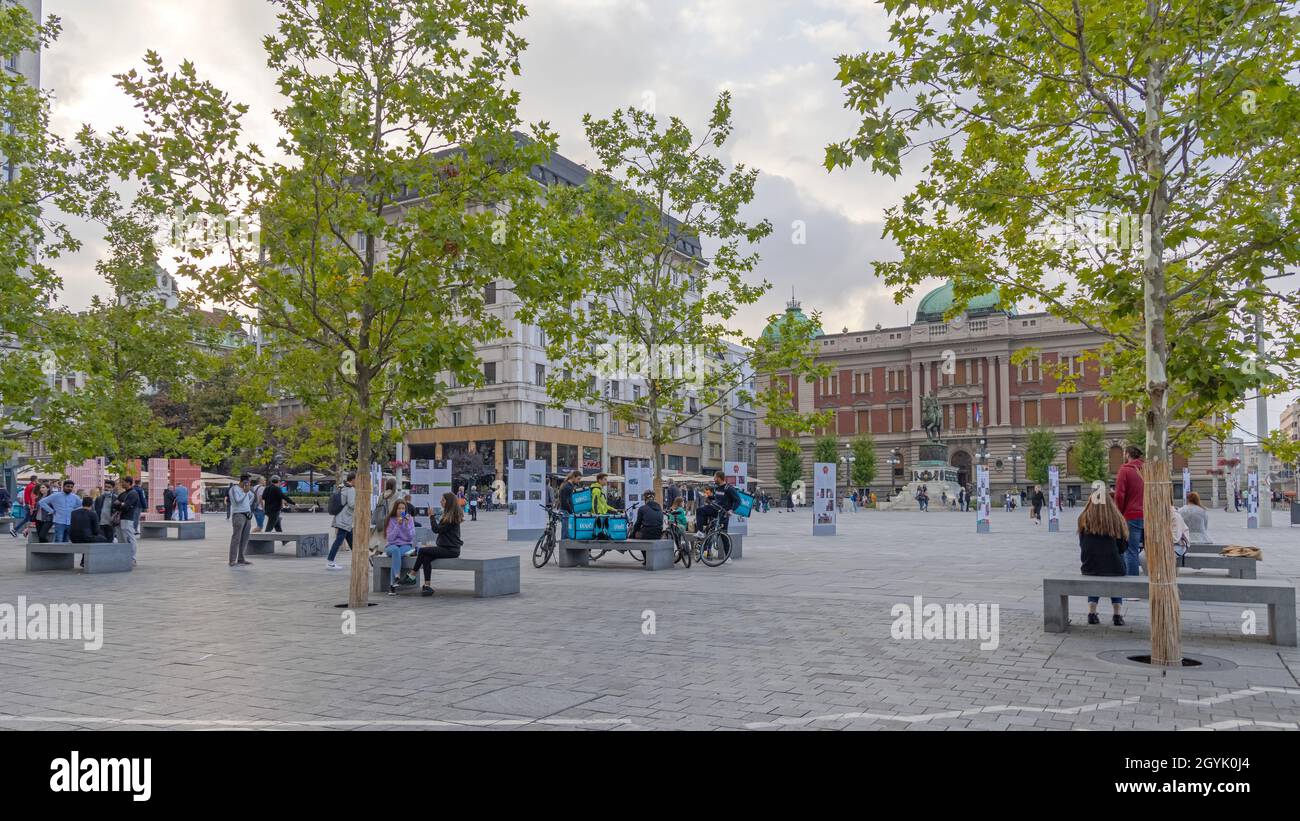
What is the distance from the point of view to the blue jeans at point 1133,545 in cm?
1270

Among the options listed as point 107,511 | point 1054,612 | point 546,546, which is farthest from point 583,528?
point 1054,612

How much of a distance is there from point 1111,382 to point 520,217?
8.73 meters

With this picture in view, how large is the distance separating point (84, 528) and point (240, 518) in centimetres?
284

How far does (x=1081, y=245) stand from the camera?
11.8 m

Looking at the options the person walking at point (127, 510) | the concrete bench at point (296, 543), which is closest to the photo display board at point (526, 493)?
the concrete bench at point (296, 543)

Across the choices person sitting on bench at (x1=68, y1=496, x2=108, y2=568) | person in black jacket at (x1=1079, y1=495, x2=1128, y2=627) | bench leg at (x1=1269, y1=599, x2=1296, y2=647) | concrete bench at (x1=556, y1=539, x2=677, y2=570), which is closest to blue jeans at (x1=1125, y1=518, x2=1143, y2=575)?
person in black jacket at (x1=1079, y1=495, x2=1128, y2=627)

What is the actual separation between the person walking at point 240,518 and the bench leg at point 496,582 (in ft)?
27.1

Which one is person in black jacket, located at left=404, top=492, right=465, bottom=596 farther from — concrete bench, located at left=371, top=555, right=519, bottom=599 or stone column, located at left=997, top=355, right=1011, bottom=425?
stone column, located at left=997, top=355, right=1011, bottom=425

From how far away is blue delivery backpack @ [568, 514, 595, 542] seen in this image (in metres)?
19.0

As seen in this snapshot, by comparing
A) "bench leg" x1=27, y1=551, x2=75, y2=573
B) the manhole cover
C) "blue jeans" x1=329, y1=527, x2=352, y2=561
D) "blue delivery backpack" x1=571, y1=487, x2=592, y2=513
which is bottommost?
the manhole cover

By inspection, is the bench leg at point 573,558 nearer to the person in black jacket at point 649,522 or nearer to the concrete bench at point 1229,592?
the person in black jacket at point 649,522

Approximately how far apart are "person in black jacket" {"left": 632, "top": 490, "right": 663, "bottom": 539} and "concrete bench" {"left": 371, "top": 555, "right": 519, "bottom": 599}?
4.67 meters

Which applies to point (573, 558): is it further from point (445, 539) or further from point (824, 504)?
point (824, 504)
